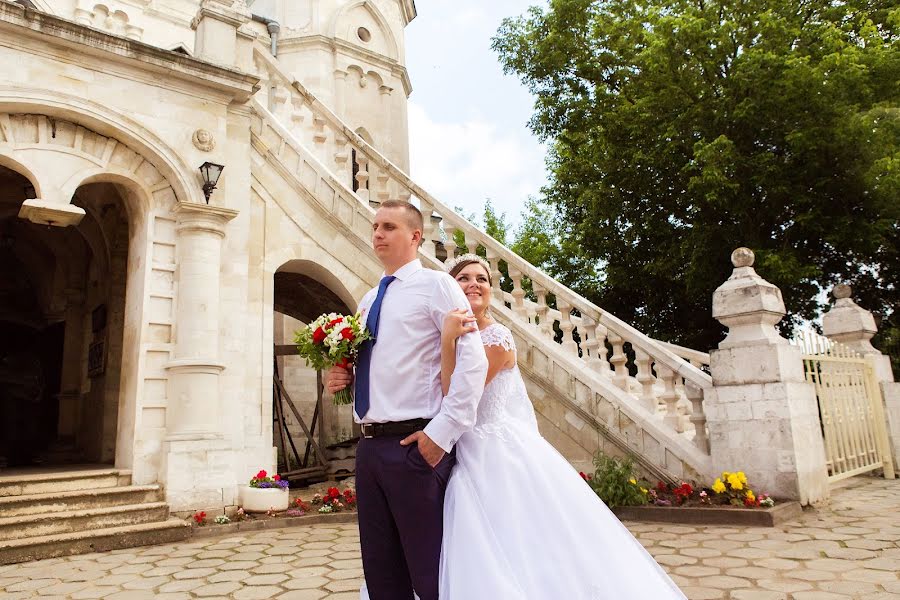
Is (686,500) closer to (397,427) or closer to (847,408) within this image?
(847,408)

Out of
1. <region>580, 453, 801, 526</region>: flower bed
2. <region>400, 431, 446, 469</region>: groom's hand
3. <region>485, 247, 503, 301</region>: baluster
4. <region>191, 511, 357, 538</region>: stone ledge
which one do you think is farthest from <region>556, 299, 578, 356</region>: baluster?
<region>400, 431, 446, 469</region>: groom's hand

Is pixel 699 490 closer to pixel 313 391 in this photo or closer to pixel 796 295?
Result: pixel 796 295

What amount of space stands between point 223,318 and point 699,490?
5.90 m

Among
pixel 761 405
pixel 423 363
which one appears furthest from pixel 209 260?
pixel 761 405

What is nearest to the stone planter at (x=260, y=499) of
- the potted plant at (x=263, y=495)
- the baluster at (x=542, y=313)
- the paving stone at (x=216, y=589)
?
the potted plant at (x=263, y=495)

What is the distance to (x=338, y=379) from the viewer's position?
8.99ft

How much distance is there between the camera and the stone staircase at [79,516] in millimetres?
5676

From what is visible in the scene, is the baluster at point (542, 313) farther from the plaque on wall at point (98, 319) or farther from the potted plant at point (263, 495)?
the plaque on wall at point (98, 319)

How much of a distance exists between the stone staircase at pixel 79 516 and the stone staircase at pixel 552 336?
403cm

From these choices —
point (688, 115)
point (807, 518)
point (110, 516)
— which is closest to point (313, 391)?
point (110, 516)

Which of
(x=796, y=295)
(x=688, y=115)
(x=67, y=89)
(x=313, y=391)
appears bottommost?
(x=313, y=391)

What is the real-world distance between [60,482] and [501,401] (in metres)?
5.76

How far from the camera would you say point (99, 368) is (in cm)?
959

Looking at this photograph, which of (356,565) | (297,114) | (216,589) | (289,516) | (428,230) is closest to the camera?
(216,589)
